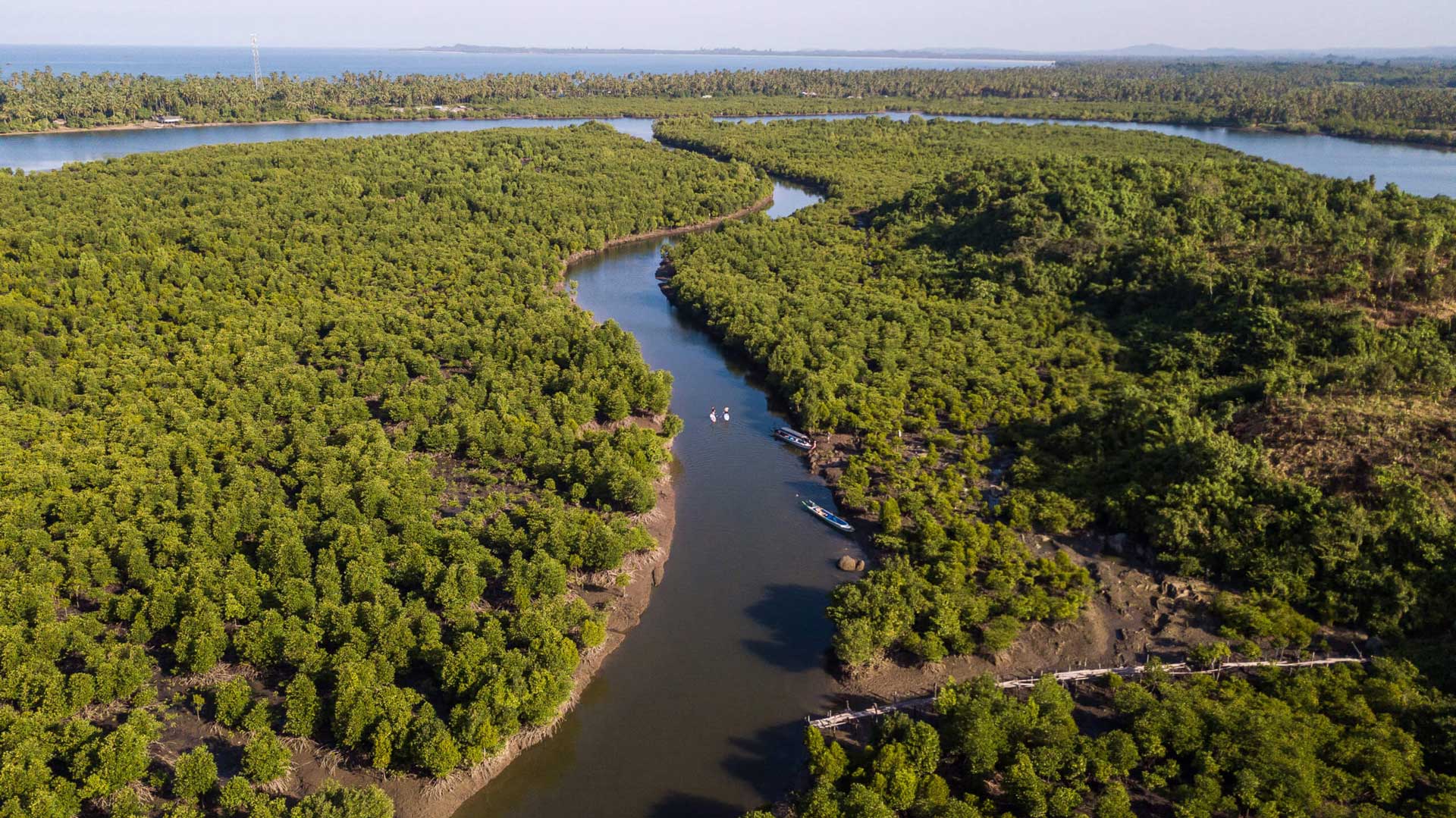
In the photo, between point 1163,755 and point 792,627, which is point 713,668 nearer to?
point 792,627

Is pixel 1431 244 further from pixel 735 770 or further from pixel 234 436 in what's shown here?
pixel 234 436

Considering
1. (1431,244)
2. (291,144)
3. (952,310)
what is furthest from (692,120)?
(1431,244)

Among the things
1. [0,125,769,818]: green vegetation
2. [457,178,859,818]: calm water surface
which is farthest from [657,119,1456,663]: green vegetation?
[0,125,769,818]: green vegetation

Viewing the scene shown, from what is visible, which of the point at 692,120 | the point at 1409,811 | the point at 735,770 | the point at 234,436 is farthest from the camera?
the point at 692,120

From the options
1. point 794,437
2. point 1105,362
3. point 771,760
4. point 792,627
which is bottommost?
point 771,760

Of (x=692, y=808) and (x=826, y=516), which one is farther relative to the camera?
(x=826, y=516)

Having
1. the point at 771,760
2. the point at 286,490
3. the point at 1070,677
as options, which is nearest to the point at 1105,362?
the point at 1070,677
